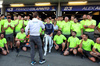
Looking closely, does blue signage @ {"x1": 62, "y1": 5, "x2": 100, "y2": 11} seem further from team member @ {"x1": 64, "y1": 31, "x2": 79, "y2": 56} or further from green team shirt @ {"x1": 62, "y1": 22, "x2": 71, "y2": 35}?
team member @ {"x1": 64, "y1": 31, "x2": 79, "y2": 56}

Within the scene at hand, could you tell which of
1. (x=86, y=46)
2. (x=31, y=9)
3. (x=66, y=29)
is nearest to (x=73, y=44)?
(x=86, y=46)

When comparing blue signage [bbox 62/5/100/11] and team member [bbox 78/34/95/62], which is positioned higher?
blue signage [bbox 62/5/100/11]

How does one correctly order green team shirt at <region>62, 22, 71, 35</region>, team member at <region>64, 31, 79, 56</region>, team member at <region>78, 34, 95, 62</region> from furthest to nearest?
green team shirt at <region>62, 22, 71, 35</region>
team member at <region>64, 31, 79, 56</region>
team member at <region>78, 34, 95, 62</region>

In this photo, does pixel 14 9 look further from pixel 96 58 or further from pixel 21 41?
pixel 96 58

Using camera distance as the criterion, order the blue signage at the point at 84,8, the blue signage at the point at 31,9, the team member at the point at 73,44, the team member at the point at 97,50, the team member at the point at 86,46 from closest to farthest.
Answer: the team member at the point at 97,50
the team member at the point at 86,46
the team member at the point at 73,44
the blue signage at the point at 84,8
the blue signage at the point at 31,9

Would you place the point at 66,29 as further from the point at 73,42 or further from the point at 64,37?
the point at 73,42

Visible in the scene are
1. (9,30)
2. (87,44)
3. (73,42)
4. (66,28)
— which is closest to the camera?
(87,44)

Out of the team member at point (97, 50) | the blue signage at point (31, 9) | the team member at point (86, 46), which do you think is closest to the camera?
the team member at point (97, 50)

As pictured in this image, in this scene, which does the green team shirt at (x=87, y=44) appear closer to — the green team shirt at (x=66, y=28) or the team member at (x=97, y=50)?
the team member at (x=97, y=50)

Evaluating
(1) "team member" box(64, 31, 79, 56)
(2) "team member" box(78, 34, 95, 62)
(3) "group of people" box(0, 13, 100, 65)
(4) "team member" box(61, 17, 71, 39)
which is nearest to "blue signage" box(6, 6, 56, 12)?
(3) "group of people" box(0, 13, 100, 65)

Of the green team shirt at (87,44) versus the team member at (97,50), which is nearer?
the team member at (97,50)

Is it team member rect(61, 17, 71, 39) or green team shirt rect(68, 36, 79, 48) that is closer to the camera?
green team shirt rect(68, 36, 79, 48)

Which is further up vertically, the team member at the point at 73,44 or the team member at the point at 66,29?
the team member at the point at 66,29

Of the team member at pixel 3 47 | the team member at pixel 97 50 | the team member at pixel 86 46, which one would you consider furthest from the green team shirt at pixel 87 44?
the team member at pixel 3 47
